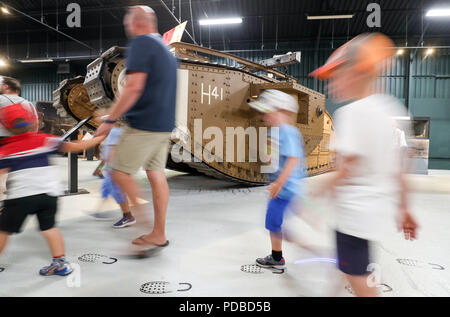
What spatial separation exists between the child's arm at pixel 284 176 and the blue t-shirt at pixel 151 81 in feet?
2.88

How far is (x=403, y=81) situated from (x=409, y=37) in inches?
89.0

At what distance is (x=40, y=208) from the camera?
1.75 m

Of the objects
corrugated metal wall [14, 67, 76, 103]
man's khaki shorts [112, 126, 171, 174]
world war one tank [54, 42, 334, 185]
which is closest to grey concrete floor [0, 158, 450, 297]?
man's khaki shorts [112, 126, 171, 174]

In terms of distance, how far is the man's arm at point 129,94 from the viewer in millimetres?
1789

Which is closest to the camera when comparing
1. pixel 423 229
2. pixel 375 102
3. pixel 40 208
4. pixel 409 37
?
pixel 375 102

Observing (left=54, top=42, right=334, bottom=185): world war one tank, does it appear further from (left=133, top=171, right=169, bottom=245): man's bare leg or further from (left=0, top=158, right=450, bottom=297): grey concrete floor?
(left=133, top=171, right=169, bottom=245): man's bare leg

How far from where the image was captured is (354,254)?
3.55ft

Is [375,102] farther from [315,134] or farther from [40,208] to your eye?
[315,134]

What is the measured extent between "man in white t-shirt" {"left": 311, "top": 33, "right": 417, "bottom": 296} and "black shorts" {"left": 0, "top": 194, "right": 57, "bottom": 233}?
5.70 ft

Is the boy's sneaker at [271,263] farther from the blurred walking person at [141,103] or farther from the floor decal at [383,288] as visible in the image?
the blurred walking person at [141,103]

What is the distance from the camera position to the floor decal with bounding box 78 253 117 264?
2100 millimetres

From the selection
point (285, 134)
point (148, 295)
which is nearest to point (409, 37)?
point (285, 134)

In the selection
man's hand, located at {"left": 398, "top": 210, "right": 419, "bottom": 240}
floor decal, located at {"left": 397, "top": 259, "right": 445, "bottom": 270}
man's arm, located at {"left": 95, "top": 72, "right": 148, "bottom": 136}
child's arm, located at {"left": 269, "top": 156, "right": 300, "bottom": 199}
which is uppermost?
man's arm, located at {"left": 95, "top": 72, "right": 148, "bottom": 136}

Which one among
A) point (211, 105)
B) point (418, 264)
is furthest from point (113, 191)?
point (418, 264)
